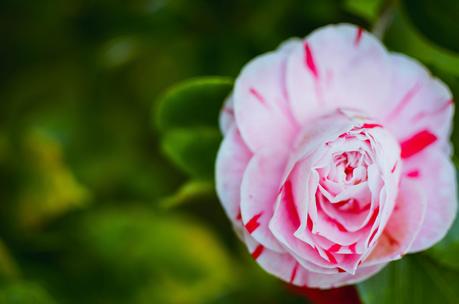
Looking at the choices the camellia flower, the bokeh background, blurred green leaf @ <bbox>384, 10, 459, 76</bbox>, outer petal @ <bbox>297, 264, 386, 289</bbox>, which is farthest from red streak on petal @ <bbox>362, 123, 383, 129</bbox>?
the bokeh background

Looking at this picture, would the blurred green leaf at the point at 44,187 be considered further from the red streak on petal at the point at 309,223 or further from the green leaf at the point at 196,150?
the red streak on petal at the point at 309,223

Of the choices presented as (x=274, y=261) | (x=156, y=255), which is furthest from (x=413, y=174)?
(x=156, y=255)

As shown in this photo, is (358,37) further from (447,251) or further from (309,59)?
(447,251)

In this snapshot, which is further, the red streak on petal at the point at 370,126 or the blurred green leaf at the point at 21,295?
the blurred green leaf at the point at 21,295

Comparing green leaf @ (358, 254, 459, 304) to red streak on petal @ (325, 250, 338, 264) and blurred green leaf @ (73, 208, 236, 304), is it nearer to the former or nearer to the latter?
red streak on petal @ (325, 250, 338, 264)

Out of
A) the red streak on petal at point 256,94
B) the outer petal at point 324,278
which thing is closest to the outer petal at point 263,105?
the red streak on petal at point 256,94

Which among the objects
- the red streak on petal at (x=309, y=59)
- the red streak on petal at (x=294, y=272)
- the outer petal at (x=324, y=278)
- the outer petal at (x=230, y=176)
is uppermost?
the red streak on petal at (x=309, y=59)

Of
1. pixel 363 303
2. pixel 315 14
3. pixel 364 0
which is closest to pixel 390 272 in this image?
pixel 363 303
